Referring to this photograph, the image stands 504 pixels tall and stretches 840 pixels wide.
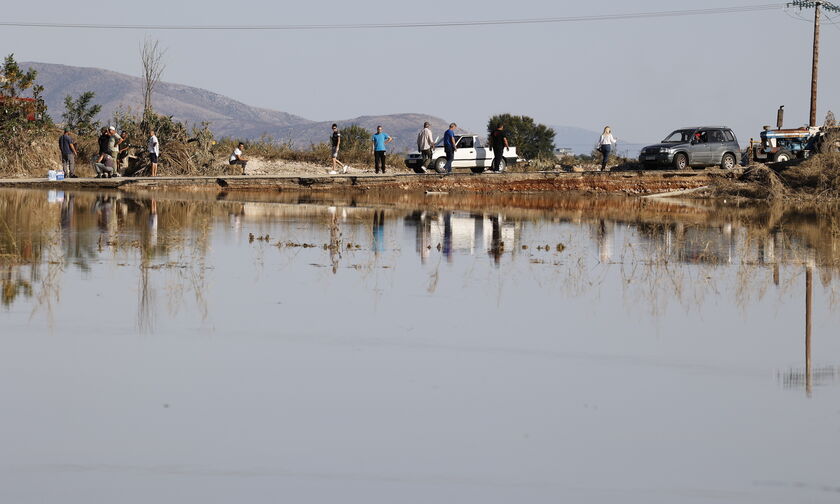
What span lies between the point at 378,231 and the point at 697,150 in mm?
23965

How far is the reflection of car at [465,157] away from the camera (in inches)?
1815

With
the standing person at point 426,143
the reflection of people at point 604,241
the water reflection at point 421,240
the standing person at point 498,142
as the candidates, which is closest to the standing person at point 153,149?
the water reflection at point 421,240

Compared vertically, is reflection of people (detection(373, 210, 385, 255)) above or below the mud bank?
below

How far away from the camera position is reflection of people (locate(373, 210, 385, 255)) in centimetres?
1992

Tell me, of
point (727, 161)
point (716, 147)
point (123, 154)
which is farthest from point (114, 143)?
point (727, 161)

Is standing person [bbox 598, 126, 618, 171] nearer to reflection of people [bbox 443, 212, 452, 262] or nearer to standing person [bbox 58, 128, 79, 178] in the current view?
reflection of people [bbox 443, 212, 452, 262]

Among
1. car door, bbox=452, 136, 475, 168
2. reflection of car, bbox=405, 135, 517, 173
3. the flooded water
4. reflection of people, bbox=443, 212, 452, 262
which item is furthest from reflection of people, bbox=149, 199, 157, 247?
car door, bbox=452, 136, 475, 168

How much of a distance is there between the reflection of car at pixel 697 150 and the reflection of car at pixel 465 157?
19.9 feet

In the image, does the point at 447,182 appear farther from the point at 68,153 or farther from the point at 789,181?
the point at 68,153

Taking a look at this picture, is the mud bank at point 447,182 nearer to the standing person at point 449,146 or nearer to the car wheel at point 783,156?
the standing person at point 449,146

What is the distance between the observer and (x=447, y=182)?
40.7 m

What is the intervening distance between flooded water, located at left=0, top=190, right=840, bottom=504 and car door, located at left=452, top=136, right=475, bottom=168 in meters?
27.4

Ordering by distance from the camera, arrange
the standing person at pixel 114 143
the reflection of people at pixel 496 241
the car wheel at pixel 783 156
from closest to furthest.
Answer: the reflection of people at pixel 496 241
the standing person at pixel 114 143
the car wheel at pixel 783 156

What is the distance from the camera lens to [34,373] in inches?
350
